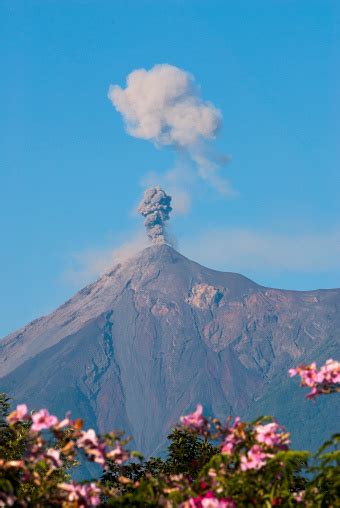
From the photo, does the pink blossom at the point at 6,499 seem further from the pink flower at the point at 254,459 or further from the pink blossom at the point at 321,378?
the pink blossom at the point at 321,378

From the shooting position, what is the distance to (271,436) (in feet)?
28.5

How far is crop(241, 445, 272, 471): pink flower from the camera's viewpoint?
849cm

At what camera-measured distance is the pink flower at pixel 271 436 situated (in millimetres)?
8688

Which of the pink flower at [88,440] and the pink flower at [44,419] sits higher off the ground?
the pink flower at [44,419]

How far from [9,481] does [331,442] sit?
10.7 feet

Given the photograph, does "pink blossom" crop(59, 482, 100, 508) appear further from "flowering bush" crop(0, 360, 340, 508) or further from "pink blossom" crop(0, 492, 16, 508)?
"pink blossom" crop(0, 492, 16, 508)

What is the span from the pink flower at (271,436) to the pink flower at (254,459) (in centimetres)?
11

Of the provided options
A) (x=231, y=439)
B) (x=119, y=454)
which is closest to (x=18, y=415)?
(x=119, y=454)

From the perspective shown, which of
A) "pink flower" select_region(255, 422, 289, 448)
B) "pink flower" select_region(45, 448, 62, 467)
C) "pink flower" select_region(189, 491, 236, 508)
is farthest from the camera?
"pink flower" select_region(255, 422, 289, 448)

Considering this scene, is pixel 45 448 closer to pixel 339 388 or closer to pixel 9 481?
pixel 9 481

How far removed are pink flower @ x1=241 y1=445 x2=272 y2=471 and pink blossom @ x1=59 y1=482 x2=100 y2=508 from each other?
4.79 feet

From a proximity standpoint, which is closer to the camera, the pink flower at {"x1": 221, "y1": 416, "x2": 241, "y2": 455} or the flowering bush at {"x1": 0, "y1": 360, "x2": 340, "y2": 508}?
the flowering bush at {"x1": 0, "y1": 360, "x2": 340, "y2": 508}

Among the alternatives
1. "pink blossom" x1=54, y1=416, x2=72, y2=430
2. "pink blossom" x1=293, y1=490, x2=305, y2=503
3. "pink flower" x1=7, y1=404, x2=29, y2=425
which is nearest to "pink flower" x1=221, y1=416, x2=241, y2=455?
"pink blossom" x1=293, y1=490, x2=305, y2=503

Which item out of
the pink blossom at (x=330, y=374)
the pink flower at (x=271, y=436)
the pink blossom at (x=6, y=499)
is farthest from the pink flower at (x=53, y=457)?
the pink blossom at (x=330, y=374)
